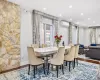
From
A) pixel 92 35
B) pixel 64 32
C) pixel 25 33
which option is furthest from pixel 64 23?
pixel 92 35

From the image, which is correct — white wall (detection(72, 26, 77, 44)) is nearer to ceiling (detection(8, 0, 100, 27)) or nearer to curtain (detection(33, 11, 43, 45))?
ceiling (detection(8, 0, 100, 27))

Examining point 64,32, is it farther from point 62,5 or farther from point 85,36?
point 85,36

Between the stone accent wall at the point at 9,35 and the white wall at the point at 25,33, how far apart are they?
45 cm

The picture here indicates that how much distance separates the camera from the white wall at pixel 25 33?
186 inches

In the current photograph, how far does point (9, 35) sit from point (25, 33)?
1.07 metres

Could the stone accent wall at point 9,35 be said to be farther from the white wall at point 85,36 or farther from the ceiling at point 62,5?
the white wall at point 85,36

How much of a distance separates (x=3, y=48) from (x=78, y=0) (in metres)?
3.75

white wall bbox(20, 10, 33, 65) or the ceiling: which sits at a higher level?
the ceiling

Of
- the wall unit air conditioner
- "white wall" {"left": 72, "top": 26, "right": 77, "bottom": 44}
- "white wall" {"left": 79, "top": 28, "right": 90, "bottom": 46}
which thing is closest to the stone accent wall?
the wall unit air conditioner

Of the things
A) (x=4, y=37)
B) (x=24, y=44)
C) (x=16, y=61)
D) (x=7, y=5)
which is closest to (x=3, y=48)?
(x=4, y=37)

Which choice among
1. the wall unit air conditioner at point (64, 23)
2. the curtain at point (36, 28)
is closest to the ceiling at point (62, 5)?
the curtain at point (36, 28)

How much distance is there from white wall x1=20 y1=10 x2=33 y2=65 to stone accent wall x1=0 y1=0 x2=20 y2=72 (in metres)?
0.45

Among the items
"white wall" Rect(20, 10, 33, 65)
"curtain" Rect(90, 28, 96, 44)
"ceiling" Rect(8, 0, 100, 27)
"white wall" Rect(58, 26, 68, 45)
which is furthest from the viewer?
"curtain" Rect(90, 28, 96, 44)

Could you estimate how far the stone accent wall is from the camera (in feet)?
12.1
